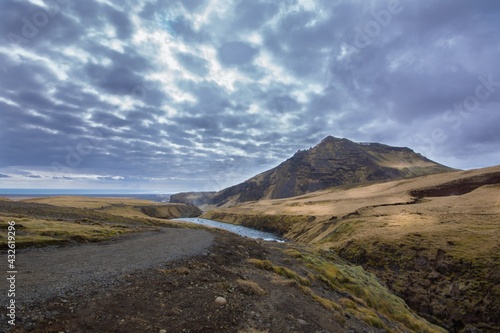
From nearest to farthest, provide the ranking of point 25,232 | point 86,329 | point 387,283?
point 86,329, point 25,232, point 387,283

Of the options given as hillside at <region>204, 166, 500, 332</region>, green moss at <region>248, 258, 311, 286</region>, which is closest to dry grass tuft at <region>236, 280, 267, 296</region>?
green moss at <region>248, 258, 311, 286</region>

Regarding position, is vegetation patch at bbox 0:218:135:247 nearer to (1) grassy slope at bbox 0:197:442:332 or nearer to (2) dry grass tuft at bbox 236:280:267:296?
(1) grassy slope at bbox 0:197:442:332

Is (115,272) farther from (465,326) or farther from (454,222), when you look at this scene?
(454,222)

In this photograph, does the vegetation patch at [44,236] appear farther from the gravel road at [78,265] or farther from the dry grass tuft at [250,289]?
the dry grass tuft at [250,289]

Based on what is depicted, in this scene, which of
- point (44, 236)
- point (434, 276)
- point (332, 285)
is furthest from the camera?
point (434, 276)

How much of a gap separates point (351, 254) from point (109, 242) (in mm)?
41230

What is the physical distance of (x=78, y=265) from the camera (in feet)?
57.7

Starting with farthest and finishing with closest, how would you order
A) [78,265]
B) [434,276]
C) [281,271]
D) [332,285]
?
Result: [434,276], [332,285], [281,271], [78,265]

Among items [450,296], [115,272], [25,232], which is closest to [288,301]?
[115,272]

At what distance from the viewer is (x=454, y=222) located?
5238cm

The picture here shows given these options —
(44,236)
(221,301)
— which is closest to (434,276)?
(221,301)

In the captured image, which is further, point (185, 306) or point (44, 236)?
point (44, 236)

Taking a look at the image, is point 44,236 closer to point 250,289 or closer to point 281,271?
point 250,289

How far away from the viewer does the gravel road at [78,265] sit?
1266cm
